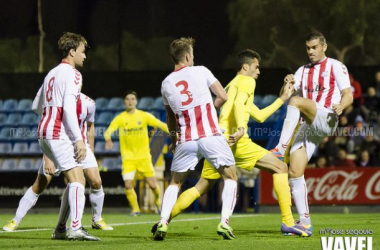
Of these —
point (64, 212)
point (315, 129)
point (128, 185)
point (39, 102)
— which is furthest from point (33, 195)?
point (128, 185)

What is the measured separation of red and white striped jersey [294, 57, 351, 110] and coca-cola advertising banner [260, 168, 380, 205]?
270 inches

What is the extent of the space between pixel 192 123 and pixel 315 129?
139 cm

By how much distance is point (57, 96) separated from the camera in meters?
7.66

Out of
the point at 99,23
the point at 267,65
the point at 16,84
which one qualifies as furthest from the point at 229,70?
the point at 16,84

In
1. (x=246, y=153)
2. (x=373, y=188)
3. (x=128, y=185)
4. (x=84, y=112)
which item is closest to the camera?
(x=246, y=153)

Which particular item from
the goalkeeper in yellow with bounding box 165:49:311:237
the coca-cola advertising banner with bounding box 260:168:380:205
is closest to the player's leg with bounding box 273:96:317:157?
the goalkeeper in yellow with bounding box 165:49:311:237

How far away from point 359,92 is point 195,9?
4.01m

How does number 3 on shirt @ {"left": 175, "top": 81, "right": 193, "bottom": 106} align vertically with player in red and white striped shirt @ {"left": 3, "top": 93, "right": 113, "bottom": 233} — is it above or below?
above

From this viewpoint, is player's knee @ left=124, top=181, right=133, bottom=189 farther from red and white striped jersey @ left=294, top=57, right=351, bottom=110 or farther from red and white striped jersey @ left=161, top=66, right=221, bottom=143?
red and white striped jersey @ left=161, top=66, right=221, bottom=143

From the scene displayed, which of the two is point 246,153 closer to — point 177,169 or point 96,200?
point 177,169

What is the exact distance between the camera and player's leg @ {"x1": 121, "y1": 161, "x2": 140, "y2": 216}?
1405cm

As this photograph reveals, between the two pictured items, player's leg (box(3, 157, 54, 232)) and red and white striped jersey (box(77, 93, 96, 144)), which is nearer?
red and white striped jersey (box(77, 93, 96, 144))

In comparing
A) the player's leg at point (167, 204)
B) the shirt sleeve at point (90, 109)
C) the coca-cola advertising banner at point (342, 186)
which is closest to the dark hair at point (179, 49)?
the player's leg at point (167, 204)

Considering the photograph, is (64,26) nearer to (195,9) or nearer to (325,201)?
(195,9)
